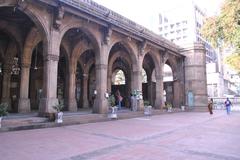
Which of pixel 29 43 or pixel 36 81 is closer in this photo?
pixel 29 43

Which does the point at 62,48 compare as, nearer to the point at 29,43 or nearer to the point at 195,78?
the point at 29,43

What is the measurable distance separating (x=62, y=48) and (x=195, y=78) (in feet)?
45.7

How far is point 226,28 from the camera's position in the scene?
8547 millimetres

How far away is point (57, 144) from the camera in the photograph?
248 inches

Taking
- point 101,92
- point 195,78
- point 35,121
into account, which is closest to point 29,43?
point 101,92

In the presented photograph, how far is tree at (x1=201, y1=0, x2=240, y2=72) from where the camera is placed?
7812 millimetres

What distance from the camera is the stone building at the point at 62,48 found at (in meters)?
11.1

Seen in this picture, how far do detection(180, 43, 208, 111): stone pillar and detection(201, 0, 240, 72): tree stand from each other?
13057 mm

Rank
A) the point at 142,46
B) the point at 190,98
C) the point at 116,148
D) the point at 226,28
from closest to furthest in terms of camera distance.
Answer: the point at 116,148, the point at 226,28, the point at 142,46, the point at 190,98

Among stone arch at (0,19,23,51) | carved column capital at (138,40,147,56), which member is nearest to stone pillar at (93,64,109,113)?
carved column capital at (138,40,147,56)

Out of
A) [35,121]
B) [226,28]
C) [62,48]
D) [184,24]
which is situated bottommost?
[35,121]

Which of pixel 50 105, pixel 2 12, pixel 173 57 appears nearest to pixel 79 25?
pixel 2 12

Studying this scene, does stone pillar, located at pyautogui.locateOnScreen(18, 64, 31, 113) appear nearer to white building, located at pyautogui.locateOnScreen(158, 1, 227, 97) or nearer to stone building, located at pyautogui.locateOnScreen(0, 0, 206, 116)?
stone building, located at pyautogui.locateOnScreen(0, 0, 206, 116)

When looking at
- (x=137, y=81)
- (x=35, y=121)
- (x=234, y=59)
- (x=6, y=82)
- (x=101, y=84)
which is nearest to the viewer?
(x=35, y=121)
